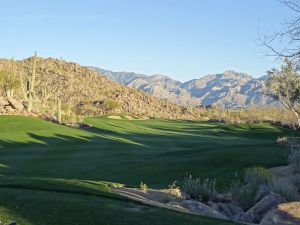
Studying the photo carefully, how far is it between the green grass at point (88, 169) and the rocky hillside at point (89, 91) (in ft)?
237

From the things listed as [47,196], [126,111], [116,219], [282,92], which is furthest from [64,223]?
[126,111]

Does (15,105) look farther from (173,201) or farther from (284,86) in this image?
(173,201)

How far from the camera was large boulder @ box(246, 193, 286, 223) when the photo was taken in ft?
46.2

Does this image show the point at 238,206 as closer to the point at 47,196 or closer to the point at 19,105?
the point at 47,196

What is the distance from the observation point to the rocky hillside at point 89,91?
130962 mm

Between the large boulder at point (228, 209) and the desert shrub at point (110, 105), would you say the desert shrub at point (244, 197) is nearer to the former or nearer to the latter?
the large boulder at point (228, 209)

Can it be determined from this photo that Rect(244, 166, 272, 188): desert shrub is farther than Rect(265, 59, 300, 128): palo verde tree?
No

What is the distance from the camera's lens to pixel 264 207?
1441cm

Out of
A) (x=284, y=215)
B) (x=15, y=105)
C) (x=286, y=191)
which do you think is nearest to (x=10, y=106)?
(x=15, y=105)

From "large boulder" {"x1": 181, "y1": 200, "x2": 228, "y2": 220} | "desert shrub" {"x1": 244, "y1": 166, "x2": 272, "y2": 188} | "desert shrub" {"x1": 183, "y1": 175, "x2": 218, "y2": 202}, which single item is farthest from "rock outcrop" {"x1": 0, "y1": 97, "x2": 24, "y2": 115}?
"large boulder" {"x1": 181, "y1": 200, "x2": 228, "y2": 220}

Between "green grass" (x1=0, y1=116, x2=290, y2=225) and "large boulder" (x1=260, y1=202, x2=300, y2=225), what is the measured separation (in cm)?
262

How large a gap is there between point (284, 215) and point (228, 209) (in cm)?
355

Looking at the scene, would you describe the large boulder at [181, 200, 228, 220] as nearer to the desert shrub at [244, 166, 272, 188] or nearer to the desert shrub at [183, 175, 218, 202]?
the desert shrub at [183, 175, 218, 202]

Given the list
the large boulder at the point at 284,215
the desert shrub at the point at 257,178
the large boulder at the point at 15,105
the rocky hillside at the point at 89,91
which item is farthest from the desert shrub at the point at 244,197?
the rocky hillside at the point at 89,91
